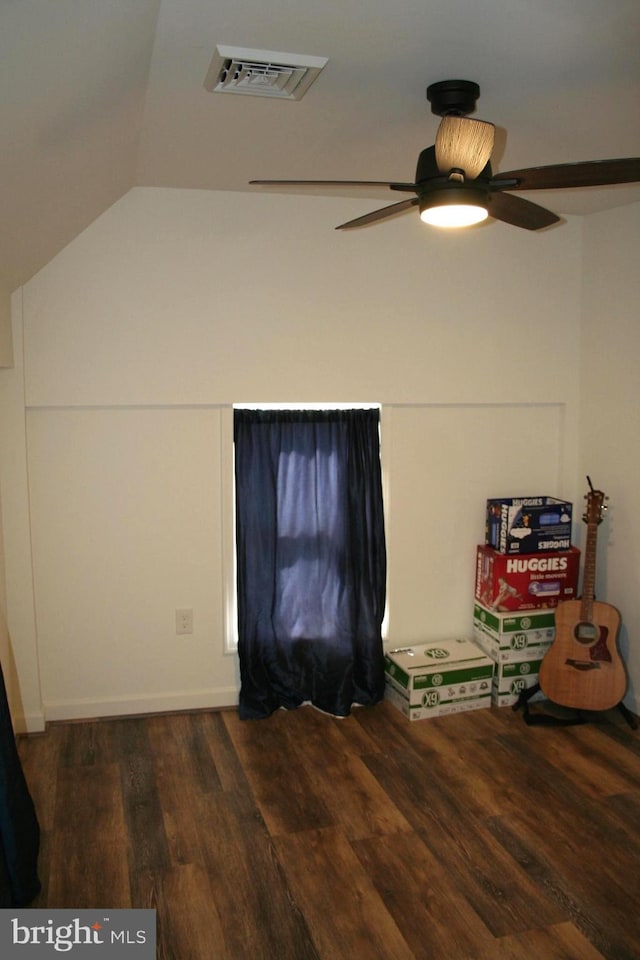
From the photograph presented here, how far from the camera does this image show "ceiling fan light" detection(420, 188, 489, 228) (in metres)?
2.17

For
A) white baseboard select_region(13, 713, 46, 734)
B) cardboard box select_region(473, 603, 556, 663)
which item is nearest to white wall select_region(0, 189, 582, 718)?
white baseboard select_region(13, 713, 46, 734)

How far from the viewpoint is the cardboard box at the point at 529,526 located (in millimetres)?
4098

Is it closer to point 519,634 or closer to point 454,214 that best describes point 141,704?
point 519,634

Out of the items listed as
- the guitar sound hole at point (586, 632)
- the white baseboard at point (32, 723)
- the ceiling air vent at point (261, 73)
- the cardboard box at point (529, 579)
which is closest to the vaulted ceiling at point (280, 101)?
the ceiling air vent at point (261, 73)

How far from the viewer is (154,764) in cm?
350

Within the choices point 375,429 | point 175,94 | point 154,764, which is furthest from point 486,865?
point 175,94

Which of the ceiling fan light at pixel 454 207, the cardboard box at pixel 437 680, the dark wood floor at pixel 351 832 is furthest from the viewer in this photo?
the cardboard box at pixel 437 680

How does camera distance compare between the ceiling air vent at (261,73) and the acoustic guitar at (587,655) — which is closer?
the ceiling air vent at (261,73)

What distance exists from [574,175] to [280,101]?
3.07ft

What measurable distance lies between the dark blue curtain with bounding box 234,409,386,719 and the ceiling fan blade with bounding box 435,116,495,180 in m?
1.98

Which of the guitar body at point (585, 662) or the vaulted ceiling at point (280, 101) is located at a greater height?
the vaulted ceiling at point (280, 101)

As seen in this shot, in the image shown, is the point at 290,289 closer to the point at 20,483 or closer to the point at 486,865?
the point at 20,483

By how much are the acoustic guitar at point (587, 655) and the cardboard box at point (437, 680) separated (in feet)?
1.06

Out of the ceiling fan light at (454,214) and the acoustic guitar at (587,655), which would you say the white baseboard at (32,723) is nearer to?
the acoustic guitar at (587,655)
